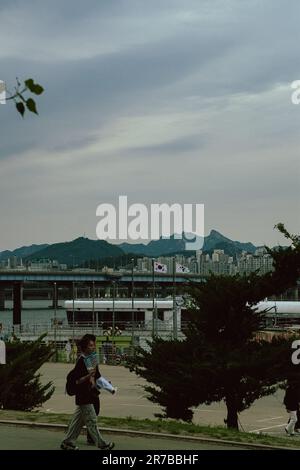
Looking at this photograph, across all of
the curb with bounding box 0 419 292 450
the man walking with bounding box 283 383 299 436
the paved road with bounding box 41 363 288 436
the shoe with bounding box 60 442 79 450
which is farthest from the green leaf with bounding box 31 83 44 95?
the paved road with bounding box 41 363 288 436

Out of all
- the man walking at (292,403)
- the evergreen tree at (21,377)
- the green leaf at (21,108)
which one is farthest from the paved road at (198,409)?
the green leaf at (21,108)

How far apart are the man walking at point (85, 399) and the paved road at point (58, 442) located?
324mm

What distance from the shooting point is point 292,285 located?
22.3 m

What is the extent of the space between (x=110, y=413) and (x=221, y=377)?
38.3 feet

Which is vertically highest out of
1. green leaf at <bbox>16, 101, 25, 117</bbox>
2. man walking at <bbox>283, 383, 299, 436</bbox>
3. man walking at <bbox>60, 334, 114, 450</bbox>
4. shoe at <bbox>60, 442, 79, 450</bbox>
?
green leaf at <bbox>16, 101, 25, 117</bbox>

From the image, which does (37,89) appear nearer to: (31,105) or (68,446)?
(31,105)

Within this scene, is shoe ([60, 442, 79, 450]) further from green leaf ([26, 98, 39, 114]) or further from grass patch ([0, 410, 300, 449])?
green leaf ([26, 98, 39, 114])

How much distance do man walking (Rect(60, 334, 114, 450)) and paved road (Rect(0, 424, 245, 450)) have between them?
1.06ft

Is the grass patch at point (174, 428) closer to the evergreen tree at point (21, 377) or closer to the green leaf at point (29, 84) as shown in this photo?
the evergreen tree at point (21, 377)

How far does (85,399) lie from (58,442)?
1.72 meters

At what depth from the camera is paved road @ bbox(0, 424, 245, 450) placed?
12398mm

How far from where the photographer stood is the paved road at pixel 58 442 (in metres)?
12.4

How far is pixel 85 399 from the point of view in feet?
37.8

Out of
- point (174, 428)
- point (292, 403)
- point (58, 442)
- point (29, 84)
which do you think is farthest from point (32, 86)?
point (292, 403)
